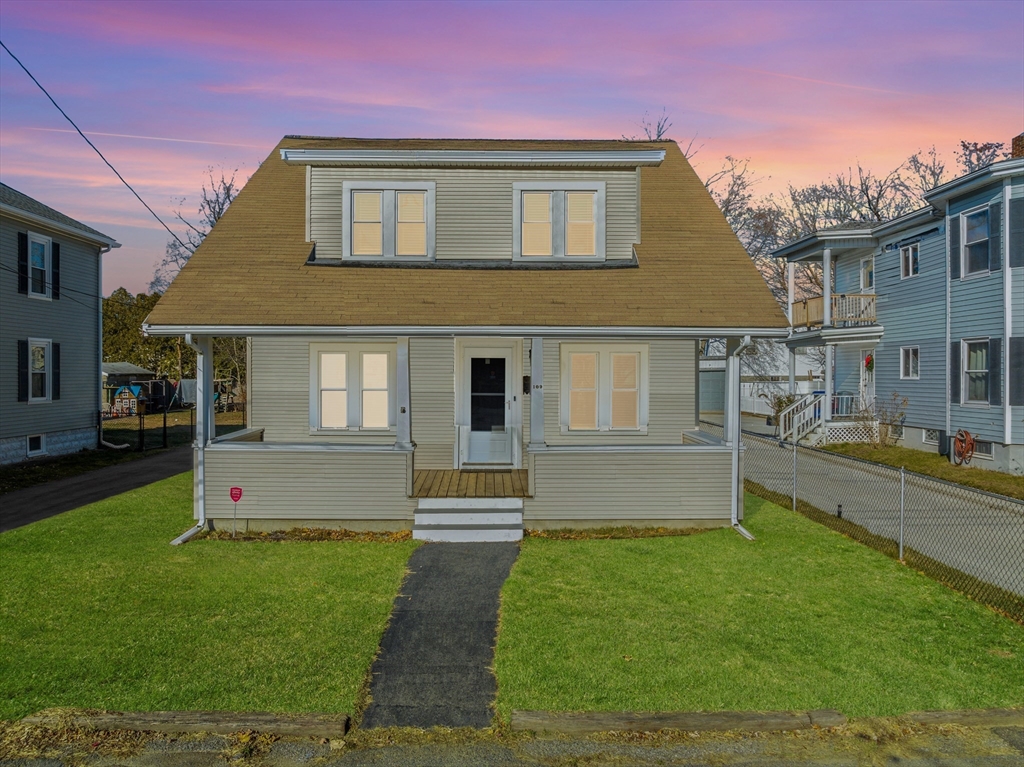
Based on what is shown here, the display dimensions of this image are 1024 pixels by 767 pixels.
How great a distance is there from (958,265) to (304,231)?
56.0 ft

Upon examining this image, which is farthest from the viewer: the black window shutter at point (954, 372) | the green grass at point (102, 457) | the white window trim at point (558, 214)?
the black window shutter at point (954, 372)

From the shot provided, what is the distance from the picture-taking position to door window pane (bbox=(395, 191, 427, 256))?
1305 cm

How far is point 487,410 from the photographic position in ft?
44.3

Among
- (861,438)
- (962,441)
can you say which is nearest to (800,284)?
(861,438)

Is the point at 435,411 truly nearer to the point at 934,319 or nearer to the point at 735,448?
the point at 735,448

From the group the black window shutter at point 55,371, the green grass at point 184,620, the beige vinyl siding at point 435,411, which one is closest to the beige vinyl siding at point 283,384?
the beige vinyl siding at point 435,411

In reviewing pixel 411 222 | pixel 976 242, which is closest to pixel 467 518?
pixel 411 222

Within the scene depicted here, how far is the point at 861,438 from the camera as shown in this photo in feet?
77.6

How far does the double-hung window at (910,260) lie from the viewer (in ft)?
72.1

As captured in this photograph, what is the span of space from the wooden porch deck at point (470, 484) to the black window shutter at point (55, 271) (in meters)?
14.9

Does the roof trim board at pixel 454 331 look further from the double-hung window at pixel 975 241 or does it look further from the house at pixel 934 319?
the double-hung window at pixel 975 241

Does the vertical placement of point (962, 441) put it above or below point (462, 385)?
below

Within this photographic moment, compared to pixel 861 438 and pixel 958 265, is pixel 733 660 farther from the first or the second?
pixel 861 438

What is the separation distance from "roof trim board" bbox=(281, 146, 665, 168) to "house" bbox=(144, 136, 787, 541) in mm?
35
